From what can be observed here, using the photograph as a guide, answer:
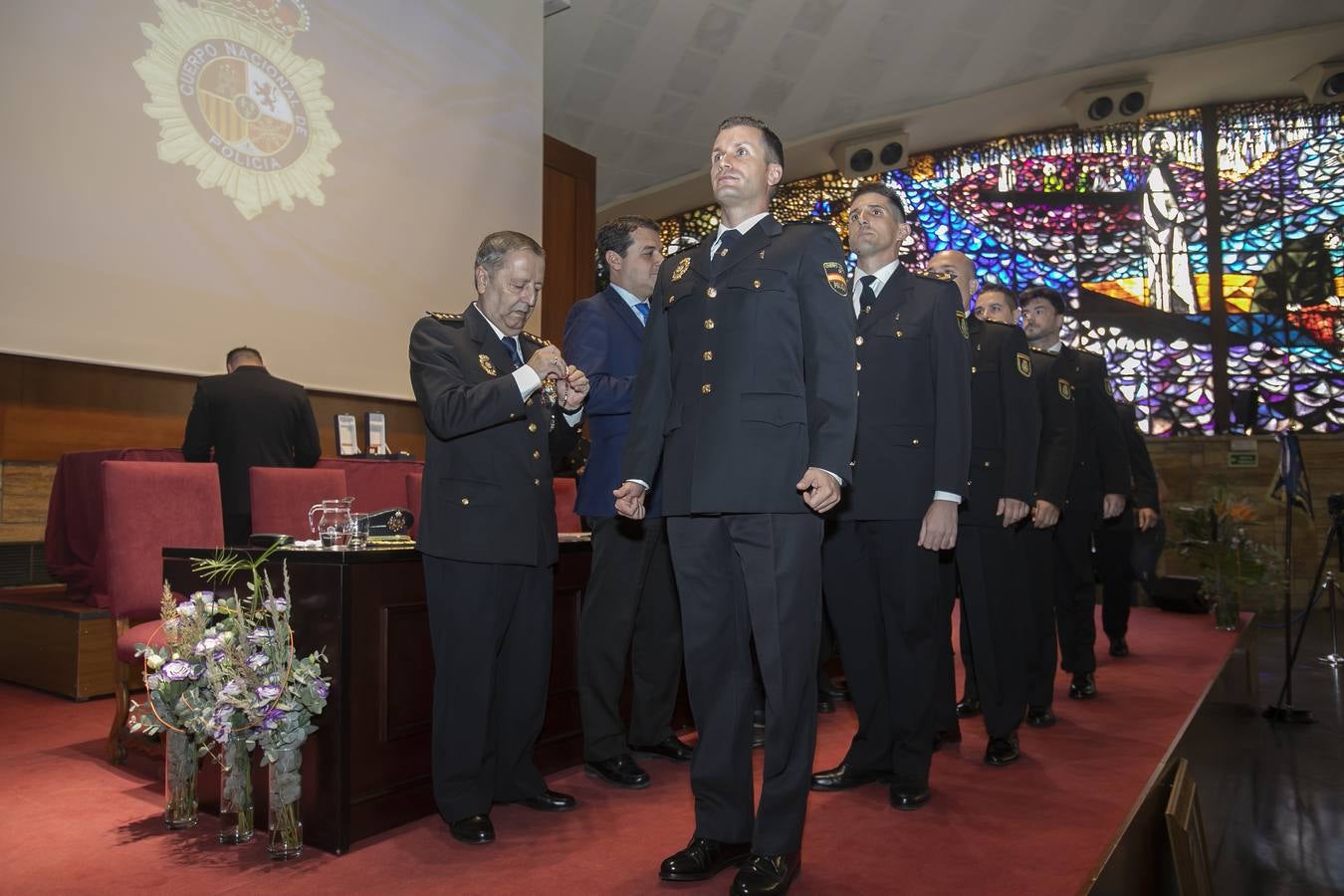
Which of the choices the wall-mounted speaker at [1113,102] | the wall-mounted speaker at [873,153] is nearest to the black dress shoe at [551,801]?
the wall-mounted speaker at [873,153]

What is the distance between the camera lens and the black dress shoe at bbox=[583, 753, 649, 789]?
2.55 metres

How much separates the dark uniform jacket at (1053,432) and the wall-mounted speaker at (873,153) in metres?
7.67

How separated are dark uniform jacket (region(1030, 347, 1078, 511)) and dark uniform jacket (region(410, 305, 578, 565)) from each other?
1.86 m

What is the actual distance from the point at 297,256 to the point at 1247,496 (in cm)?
771

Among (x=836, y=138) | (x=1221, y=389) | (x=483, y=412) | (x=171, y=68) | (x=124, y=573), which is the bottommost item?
(x=124, y=573)

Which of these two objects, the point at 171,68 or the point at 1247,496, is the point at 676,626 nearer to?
the point at 171,68

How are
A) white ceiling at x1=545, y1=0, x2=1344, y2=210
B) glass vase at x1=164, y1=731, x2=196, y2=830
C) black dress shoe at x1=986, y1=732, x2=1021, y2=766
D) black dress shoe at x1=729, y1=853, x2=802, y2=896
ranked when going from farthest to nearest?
white ceiling at x1=545, y1=0, x2=1344, y2=210
black dress shoe at x1=986, y1=732, x2=1021, y2=766
glass vase at x1=164, y1=731, x2=196, y2=830
black dress shoe at x1=729, y1=853, x2=802, y2=896

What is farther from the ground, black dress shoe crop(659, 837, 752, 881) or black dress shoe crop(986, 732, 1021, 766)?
black dress shoe crop(659, 837, 752, 881)

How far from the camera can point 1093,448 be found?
4098mm

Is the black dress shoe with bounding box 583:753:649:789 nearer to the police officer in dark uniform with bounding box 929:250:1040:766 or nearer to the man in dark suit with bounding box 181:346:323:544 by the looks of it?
the police officer in dark uniform with bounding box 929:250:1040:766

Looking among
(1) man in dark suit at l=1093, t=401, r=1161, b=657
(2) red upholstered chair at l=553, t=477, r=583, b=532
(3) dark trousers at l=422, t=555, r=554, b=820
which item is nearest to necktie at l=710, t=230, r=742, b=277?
(3) dark trousers at l=422, t=555, r=554, b=820

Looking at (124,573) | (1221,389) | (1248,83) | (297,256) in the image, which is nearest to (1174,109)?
(1248,83)

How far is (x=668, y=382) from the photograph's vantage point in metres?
2.04

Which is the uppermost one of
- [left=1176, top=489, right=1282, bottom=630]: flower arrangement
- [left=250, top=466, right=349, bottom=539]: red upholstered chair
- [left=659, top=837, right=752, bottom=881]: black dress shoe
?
[left=250, top=466, right=349, bottom=539]: red upholstered chair
